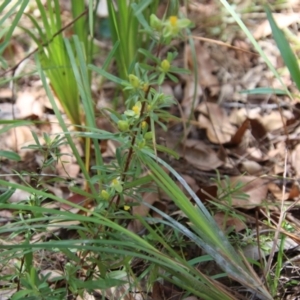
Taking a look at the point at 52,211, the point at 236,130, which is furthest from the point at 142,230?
the point at 236,130

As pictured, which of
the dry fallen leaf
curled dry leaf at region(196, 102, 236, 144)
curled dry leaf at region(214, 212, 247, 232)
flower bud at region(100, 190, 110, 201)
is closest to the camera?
flower bud at region(100, 190, 110, 201)

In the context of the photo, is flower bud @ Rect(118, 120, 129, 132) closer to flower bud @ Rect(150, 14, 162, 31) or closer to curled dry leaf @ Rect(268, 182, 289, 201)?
flower bud @ Rect(150, 14, 162, 31)

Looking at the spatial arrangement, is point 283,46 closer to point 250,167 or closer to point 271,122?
point 250,167

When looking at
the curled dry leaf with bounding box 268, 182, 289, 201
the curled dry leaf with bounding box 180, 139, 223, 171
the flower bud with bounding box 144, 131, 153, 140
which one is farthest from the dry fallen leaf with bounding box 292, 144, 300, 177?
the flower bud with bounding box 144, 131, 153, 140

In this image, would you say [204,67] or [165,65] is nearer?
[165,65]

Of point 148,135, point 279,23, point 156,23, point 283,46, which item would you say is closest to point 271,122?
point 279,23

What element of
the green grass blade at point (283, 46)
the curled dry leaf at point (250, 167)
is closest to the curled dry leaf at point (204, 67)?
the curled dry leaf at point (250, 167)

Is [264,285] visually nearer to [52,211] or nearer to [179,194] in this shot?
[179,194]
